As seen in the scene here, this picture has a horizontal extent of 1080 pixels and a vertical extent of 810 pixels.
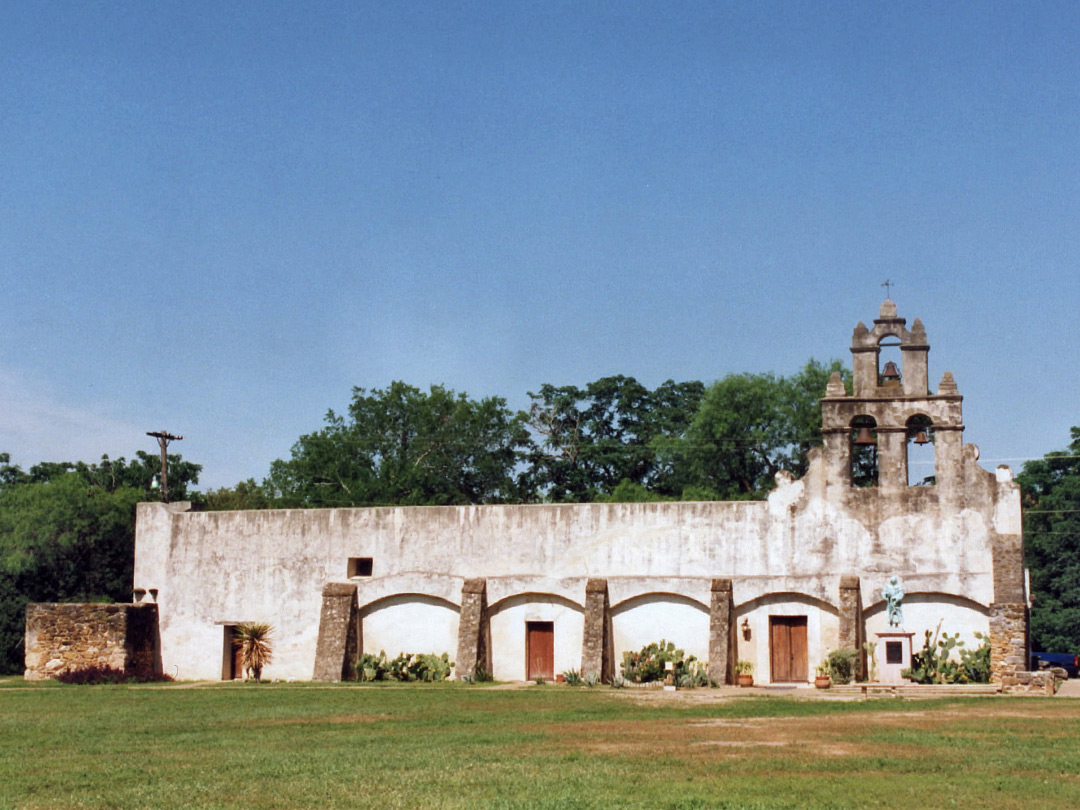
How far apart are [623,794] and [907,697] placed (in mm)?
13273

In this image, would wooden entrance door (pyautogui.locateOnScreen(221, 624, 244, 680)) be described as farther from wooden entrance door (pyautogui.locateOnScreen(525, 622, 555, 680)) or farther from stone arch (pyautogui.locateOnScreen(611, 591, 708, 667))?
stone arch (pyautogui.locateOnScreen(611, 591, 708, 667))

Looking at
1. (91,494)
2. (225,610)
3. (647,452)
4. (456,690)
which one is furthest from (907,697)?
(647,452)

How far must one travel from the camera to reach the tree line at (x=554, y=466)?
158ft

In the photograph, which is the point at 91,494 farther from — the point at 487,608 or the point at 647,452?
the point at 647,452

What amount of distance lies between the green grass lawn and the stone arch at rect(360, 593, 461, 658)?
7361mm

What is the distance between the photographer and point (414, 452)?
2205 inches

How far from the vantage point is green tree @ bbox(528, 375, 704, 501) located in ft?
181

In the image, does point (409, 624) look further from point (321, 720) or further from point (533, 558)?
point (321, 720)

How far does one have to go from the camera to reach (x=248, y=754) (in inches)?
616

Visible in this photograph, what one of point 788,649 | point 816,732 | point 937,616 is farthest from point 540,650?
point 816,732

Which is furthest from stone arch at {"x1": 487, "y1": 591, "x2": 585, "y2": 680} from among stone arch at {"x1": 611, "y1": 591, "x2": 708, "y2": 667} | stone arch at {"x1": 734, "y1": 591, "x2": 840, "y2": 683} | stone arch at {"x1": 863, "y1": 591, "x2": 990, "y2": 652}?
stone arch at {"x1": 863, "y1": 591, "x2": 990, "y2": 652}

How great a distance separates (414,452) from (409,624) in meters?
25.0

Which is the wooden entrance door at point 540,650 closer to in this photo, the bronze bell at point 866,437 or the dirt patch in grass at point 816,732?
the bronze bell at point 866,437

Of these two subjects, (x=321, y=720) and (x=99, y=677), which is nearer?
(x=321, y=720)
